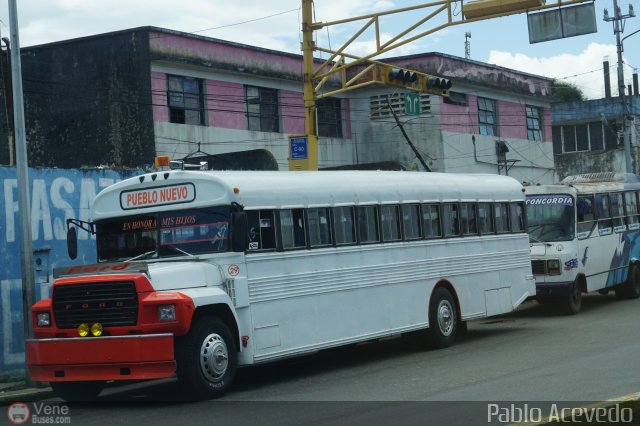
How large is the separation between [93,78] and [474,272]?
15660mm

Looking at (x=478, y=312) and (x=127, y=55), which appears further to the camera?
(x=127, y=55)

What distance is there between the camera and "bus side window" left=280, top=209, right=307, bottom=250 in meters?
13.4

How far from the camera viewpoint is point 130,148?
1117 inches

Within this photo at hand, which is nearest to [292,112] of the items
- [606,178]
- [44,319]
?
[606,178]

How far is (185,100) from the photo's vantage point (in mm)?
29031

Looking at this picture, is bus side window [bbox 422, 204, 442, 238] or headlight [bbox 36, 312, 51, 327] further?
bus side window [bbox 422, 204, 442, 238]

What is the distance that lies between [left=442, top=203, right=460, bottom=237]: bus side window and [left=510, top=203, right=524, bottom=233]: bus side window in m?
2.07

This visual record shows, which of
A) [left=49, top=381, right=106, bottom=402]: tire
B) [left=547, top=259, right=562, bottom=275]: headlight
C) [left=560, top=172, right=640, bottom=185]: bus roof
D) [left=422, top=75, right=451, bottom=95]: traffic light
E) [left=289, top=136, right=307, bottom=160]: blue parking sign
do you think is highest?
[left=422, top=75, right=451, bottom=95]: traffic light

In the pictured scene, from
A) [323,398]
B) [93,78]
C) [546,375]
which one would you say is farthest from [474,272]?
[93,78]

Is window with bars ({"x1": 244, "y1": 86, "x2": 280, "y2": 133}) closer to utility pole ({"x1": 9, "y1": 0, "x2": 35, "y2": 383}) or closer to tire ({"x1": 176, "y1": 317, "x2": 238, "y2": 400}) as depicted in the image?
utility pole ({"x1": 9, "y1": 0, "x2": 35, "y2": 383})

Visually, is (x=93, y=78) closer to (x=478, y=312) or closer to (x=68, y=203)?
(x=68, y=203)

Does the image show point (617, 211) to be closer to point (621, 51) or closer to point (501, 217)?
point (501, 217)

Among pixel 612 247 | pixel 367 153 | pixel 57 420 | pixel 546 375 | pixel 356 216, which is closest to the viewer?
pixel 57 420

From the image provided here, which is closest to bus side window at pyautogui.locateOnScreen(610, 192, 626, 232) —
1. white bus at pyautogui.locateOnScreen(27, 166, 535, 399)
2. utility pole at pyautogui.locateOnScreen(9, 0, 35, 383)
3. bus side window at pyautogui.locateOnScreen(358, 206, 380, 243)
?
white bus at pyautogui.locateOnScreen(27, 166, 535, 399)
